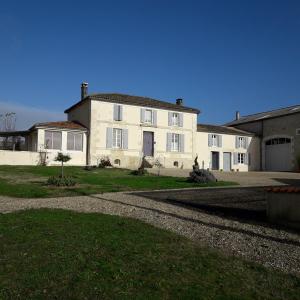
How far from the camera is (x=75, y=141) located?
29.5 m

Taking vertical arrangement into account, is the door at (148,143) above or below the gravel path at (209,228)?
above

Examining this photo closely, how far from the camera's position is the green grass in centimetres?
375

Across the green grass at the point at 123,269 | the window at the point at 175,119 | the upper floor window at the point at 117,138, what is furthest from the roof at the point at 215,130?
the green grass at the point at 123,269

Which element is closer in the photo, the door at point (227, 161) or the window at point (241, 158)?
the door at point (227, 161)

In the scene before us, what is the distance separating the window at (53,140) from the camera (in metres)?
28.2

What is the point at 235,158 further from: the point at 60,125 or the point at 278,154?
the point at 60,125

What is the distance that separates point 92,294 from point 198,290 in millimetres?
1060

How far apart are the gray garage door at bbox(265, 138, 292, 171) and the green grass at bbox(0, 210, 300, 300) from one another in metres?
31.1

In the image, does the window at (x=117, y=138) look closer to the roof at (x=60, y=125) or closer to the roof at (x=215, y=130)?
the roof at (x=60, y=125)

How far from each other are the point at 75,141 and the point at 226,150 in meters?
15.2

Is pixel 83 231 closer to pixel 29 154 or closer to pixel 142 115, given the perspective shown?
pixel 29 154

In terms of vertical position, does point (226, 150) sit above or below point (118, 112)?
below

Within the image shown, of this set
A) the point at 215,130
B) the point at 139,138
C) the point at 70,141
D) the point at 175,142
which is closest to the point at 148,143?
the point at 139,138

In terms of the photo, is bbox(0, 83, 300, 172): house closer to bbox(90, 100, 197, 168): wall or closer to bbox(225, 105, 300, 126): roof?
bbox(90, 100, 197, 168): wall
